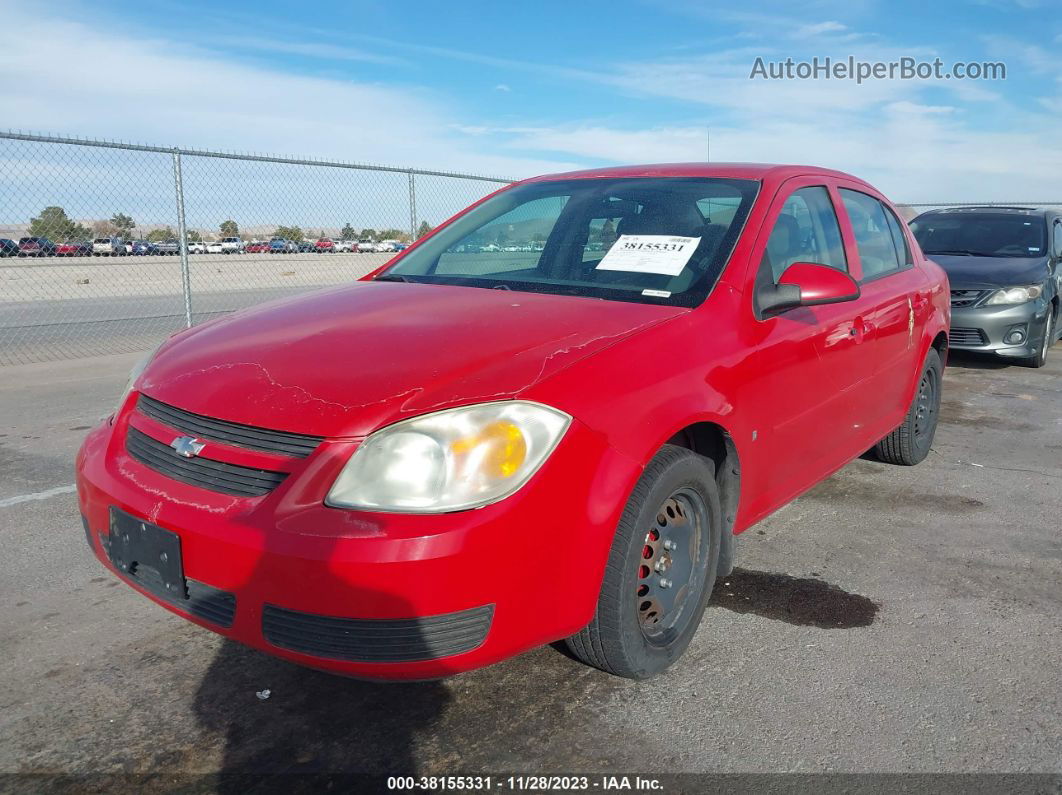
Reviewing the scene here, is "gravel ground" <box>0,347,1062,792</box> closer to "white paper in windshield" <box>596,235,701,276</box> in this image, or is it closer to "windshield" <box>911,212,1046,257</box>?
"white paper in windshield" <box>596,235,701,276</box>

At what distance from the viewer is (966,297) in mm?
8109

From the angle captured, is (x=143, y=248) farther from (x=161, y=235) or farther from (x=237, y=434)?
(x=237, y=434)

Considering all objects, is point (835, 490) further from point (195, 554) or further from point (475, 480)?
point (195, 554)

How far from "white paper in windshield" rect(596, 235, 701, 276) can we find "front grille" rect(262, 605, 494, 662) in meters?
1.43

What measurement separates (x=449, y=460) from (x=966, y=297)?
7.47 metres

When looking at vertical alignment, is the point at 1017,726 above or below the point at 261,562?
below

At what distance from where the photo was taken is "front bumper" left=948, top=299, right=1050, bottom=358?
7.97 meters

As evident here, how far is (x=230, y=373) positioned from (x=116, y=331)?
9.74 m

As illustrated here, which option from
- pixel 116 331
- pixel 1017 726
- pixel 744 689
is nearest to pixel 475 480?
pixel 744 689

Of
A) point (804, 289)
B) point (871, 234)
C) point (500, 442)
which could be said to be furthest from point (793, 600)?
point (871, 234)

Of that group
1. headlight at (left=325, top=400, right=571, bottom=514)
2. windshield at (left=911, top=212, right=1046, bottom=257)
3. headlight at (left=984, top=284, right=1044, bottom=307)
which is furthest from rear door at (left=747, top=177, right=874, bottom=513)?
windshield at (left=911, top=212, right=1046, bottom=257)

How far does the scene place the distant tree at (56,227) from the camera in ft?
25.7

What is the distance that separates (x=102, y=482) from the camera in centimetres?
245

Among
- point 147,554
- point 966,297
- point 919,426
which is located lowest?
point 919,426
